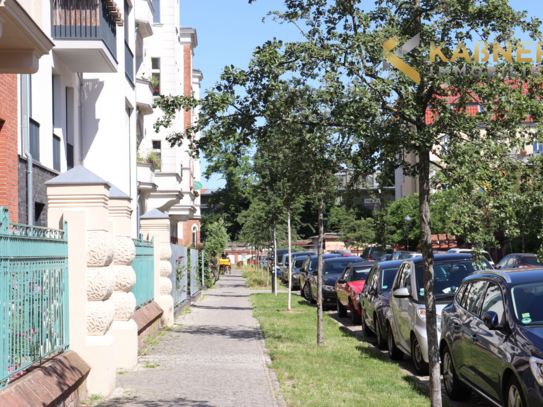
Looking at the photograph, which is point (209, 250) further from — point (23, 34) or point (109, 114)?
point (23, 34)

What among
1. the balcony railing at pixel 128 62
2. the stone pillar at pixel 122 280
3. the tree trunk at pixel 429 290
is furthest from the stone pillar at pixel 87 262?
the balcony railing at pixel 128 62

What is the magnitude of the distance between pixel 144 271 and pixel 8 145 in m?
3.80

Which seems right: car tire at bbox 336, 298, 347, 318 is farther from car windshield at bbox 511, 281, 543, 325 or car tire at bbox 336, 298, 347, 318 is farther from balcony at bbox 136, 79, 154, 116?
car windshield at bbox 511, 281, 543, 325

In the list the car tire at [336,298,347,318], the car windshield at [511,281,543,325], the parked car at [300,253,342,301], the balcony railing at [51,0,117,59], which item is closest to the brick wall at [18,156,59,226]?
the balcony railing at [51,0,117,59]

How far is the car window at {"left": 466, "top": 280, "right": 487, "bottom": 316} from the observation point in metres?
8.13

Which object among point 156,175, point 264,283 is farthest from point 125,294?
point 264,283

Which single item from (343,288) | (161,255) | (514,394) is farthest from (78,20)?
(514,394)

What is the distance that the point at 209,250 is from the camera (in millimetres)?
38125

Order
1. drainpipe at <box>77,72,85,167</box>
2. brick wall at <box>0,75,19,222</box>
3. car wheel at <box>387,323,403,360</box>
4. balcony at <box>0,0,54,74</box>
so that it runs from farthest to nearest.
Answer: drainpipe at <box>77,72,85,167</box>, car wheel at <box>387,323,403,360</box>, brick wall at <box>0,75,19,222</box>, balcony at <box>0,0,54,74</box>

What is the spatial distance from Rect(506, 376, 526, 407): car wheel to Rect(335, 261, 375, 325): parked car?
36.8ft

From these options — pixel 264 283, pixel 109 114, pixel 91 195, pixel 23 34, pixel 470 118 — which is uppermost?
pixel 109 114

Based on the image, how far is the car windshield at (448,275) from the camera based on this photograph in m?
11.3

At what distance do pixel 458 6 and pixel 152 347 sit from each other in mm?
8814

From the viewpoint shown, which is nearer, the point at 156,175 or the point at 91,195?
the point at 91,195
